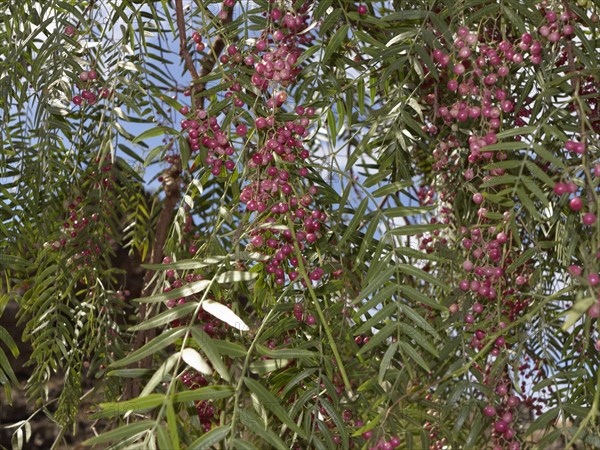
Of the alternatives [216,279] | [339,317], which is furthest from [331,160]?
[216,279]

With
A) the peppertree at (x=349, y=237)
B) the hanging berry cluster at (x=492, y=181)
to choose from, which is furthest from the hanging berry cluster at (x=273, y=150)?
the hanging berry cluster at (x=492, y=181)

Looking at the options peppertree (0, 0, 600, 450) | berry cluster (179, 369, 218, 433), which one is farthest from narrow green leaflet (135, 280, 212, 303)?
berry cluster (179, 369, 218, 433)

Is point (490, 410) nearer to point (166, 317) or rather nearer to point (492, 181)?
point (492, 181)

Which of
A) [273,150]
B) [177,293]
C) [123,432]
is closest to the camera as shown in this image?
[123,432]

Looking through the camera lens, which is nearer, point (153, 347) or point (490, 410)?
point (153, 347)

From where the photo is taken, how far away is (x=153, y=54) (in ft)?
4.50

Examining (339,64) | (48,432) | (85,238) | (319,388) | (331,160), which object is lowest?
(48,432)

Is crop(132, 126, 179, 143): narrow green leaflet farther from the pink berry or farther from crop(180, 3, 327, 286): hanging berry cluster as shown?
the pink berry

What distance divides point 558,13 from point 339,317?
390mm

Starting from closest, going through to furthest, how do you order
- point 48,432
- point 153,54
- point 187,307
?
point 187,307
point 153,54
point 48,432

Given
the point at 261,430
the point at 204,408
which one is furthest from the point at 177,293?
the point at 204,408

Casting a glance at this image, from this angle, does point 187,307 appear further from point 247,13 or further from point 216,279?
point 247,13

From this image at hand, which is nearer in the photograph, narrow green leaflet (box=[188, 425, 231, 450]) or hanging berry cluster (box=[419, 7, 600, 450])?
narrow green leaflet (box=[188, 425, 231, 450])

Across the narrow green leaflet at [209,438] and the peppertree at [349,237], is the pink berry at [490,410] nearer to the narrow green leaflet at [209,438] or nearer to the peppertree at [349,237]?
the peppertree at [349,237]
